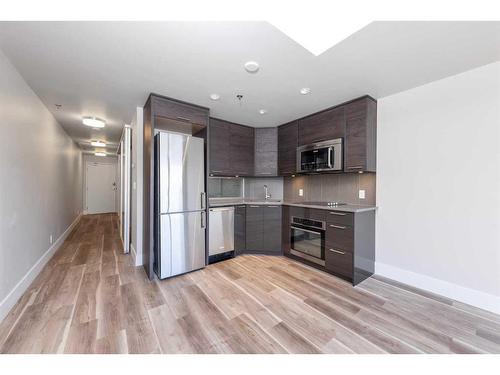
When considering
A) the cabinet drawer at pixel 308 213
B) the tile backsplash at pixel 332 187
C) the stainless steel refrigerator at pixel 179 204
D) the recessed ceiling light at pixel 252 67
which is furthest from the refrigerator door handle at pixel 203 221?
the recessed ceiling light at pixel 252 67

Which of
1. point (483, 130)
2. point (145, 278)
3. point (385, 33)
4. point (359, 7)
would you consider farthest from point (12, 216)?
point (483, 130)

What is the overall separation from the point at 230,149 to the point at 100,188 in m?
6.90

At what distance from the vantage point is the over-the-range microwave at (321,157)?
2688 millimetres

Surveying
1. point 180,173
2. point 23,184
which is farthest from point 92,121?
point 180,173

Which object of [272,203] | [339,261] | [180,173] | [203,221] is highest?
[180,173]

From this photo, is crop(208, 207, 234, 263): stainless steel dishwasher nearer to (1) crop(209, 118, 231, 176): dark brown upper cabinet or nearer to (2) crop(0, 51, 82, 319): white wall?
(1) crop(209, 118, 231, 176): dark brown upper cabinet

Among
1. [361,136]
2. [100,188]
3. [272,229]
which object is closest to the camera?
[361,136]

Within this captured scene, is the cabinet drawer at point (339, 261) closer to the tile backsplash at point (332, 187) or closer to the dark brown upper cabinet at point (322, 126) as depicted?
the tile backsplash at point (332, 187)

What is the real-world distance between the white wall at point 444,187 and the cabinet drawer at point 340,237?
1.89 ft

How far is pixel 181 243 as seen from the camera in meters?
2.58

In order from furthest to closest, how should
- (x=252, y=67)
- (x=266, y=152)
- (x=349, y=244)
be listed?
(x=266, y=152) < (x=349, y=244) < (x=252, y=67)

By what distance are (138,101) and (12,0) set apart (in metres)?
1.51

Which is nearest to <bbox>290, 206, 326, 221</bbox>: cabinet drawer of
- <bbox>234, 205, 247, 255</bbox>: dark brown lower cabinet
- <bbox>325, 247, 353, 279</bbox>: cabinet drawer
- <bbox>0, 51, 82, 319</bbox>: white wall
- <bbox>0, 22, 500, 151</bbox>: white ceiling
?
<bbox>325, 247, 353, 279</bbox>: cabinet drawer

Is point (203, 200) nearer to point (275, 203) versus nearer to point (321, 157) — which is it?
point (275, 203)
